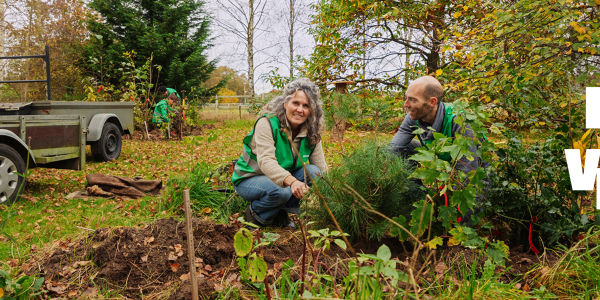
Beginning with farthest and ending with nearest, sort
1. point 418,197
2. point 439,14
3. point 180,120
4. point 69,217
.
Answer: point 180,120 < point 439,14 < point 69,217 < point 418,197

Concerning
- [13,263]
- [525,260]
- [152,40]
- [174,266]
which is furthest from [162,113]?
[525,260]

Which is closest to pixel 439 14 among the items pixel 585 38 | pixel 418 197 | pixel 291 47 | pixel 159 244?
pixel 585 38

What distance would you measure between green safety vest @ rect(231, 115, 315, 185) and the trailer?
1.56 meters

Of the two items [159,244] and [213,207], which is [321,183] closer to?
[159,244]

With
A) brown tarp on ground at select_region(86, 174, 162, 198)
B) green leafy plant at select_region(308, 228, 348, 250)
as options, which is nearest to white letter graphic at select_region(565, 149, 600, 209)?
green leafy plant at select_region(308, 228, 348, 250)

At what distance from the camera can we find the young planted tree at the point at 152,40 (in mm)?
12352

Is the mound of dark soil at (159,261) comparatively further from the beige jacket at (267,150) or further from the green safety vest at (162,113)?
the green safety vest at (162,113)

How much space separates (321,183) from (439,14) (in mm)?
5717

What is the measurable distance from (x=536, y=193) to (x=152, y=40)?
1242 cm

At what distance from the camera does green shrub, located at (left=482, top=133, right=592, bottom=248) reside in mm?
2189

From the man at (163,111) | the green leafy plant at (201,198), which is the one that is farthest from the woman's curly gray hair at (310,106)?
the man at (163,111)

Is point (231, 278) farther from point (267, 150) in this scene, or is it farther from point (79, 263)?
point (267, 150)

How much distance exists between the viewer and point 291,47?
2033cm

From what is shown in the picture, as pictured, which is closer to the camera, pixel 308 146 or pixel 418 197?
pixel 418 197
